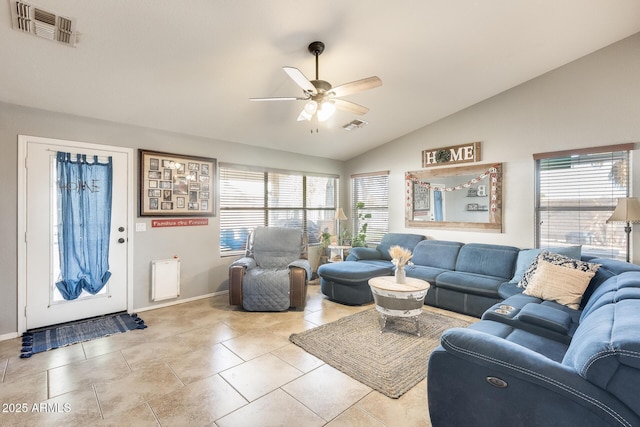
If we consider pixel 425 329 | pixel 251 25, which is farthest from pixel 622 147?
pixel 251 25

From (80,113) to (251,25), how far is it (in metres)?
2.44

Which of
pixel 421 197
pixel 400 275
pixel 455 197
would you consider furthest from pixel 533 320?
pixel 421 197

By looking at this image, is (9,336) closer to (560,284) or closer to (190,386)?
(190,386)

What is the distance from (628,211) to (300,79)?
3.53 m

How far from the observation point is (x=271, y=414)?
2.06 metres

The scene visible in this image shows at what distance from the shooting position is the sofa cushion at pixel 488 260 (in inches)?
160

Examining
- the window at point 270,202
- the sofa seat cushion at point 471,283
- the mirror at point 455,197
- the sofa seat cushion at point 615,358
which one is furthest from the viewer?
the window at point 270,202

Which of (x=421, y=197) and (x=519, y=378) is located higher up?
(x=421, y=197)

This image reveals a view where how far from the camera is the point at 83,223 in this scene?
Answer: 3609 millimetres

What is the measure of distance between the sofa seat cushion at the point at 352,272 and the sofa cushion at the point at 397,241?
2.40 feet

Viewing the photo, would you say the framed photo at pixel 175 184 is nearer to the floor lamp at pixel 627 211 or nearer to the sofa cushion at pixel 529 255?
the sofa cushion at pixel 529 255

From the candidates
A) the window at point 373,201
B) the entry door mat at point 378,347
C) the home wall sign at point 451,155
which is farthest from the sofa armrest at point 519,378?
the window at point 373,201

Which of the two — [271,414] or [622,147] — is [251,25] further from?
[622,147]

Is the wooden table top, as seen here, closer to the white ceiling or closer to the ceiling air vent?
the white ceiling
